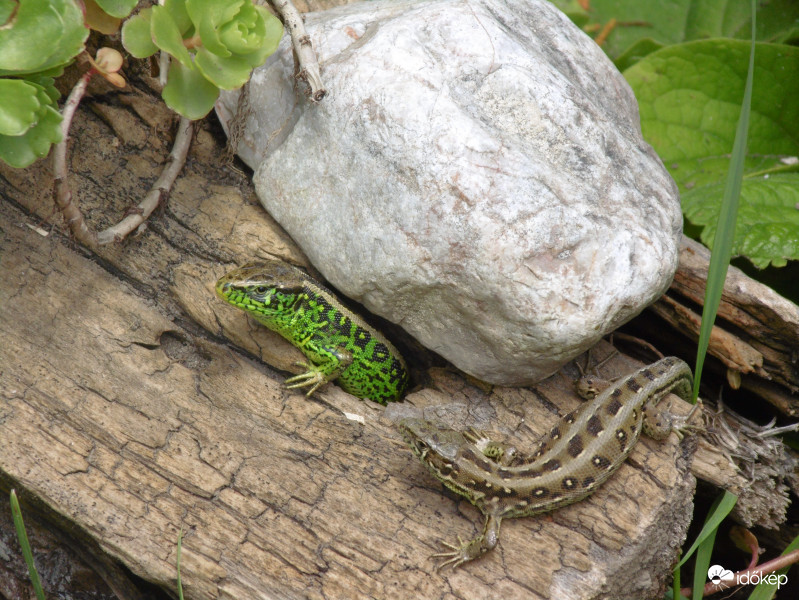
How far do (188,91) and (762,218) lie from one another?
3.67 metres

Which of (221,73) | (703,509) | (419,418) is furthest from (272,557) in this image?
(703,509)

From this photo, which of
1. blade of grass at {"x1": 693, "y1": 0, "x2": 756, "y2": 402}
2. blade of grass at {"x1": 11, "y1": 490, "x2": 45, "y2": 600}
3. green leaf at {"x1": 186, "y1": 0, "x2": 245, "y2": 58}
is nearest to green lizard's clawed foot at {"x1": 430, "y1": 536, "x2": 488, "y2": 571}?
blade of grass at {"x1": 693, "y1": 0, "x2": 756, "y2": 402}

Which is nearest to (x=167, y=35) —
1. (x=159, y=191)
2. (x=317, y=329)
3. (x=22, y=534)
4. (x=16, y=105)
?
(x=16, y=105)

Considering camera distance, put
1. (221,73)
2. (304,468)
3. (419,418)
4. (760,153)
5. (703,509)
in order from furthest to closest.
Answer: (760,153), (703,509), (419,418), (304,468), (221,73)

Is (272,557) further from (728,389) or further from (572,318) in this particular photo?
(728,389)

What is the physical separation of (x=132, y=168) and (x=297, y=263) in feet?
3.80

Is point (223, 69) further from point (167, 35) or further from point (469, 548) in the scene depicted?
point (469, 548)

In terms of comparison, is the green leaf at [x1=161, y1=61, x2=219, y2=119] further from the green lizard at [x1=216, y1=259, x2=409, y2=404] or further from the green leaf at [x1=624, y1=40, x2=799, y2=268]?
the green leaf at [x1=624, y1=40, x2=799, y2=268]

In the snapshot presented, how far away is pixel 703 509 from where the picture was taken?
4.56 m

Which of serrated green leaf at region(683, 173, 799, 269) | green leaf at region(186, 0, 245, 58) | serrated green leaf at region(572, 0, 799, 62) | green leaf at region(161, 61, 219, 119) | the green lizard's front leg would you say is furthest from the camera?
serrated green leaf at region(572, 0, 799, 62)

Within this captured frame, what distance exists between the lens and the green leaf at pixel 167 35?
10.0 feet

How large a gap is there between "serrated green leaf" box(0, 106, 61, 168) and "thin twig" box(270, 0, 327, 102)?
4.19 feet

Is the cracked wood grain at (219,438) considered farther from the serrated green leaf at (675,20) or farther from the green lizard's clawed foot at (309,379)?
the serrated green leaf at (675,20)

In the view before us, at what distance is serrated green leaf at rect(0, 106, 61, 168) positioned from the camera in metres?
3.10
